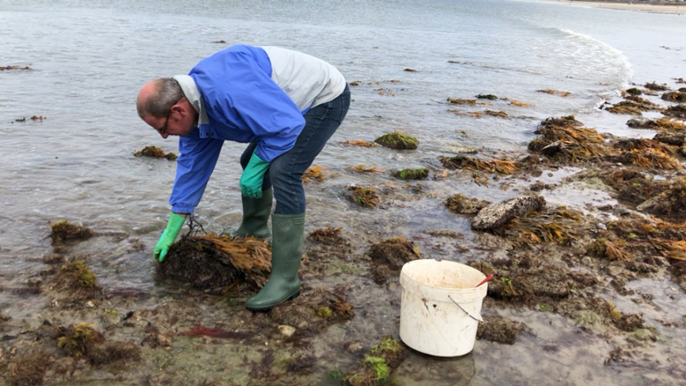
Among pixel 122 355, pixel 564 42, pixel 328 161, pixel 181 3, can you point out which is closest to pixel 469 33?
pixel 564 42

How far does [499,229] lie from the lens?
233 inches

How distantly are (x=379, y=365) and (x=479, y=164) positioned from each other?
538 centimetres

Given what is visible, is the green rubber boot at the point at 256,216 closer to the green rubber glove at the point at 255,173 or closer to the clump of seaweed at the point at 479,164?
the green rubber glove at the point at 255,173

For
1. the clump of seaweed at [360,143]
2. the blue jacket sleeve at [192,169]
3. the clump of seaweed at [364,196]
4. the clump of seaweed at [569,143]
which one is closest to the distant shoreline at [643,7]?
the clump of seaweed at [569,143]

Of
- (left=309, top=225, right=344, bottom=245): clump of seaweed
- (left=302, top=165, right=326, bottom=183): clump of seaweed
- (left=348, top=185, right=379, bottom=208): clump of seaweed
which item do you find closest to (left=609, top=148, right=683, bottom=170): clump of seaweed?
(left=348, top=185, right=379, bottom=208): clump of seaweed

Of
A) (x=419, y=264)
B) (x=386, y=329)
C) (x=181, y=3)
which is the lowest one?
(x=181, y=3)

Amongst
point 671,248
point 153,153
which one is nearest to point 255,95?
point 671,248

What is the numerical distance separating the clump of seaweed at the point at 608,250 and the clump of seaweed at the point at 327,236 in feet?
7.94

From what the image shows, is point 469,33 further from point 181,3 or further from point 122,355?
point 122,355

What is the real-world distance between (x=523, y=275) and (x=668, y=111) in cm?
1121

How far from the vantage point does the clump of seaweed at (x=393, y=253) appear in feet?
16.5

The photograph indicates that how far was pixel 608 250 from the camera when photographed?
5.34 meters

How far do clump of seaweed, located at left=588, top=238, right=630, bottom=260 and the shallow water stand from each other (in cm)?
88

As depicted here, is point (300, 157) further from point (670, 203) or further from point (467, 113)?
point (467, 113)
